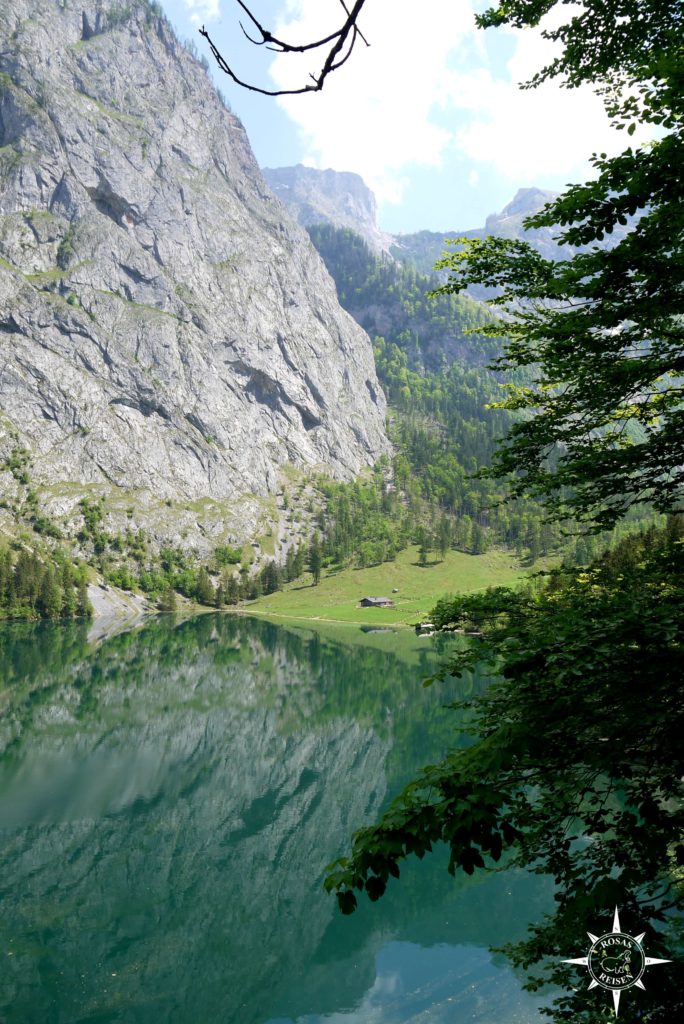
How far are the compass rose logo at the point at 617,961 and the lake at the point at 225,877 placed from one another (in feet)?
61.8

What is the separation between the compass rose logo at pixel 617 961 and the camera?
7.76 m

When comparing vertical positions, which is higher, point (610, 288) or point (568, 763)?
point (610, 288)

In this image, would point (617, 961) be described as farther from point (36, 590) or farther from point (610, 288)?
point (36, 590)

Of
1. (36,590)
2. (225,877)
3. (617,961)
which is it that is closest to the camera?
(617,961)

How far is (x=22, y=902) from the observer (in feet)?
102

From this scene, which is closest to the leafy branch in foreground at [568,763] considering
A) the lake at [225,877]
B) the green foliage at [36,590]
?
the lake at [225,877]

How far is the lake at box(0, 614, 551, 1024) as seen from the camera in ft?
81.3

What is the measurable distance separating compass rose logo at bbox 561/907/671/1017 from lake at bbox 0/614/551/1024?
1883cm

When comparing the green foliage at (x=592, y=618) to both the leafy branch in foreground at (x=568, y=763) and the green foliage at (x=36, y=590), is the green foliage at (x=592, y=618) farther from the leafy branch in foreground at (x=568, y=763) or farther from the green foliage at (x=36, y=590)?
the green foliage at (x=36, y=590)

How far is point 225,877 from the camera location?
114 ft

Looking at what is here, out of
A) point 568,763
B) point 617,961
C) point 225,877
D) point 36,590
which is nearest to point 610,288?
point 568,763

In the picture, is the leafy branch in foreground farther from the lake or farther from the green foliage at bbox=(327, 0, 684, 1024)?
the lake

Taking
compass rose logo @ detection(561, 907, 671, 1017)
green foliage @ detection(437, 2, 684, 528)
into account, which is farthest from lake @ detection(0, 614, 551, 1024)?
green foliage @ detection(437, 2, 684, 528)

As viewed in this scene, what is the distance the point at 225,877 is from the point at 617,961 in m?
31.8
